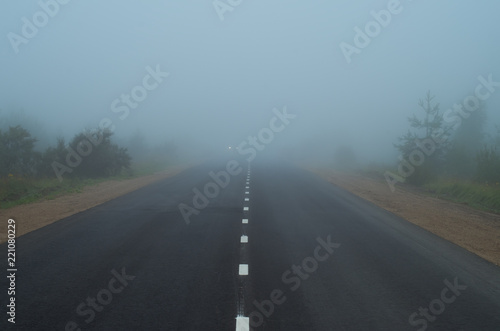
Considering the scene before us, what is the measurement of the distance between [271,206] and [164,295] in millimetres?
8598

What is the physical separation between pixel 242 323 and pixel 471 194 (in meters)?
18.7

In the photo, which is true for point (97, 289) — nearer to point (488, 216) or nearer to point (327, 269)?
point (327, 269)

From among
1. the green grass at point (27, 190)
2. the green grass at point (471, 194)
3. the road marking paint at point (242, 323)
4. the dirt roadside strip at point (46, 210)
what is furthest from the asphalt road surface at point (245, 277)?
the green grass at point (471, 194)

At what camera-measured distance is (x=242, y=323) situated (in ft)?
14.5

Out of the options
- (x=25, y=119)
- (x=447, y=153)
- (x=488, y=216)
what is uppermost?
(x=25, y=119)

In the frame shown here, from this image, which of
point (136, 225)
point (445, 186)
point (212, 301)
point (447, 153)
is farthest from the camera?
point (447, 153)

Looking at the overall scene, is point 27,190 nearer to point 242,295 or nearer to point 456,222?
point 242,295

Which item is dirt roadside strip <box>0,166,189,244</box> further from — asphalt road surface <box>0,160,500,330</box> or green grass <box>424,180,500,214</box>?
green grass <box>424,180,500,214</box>

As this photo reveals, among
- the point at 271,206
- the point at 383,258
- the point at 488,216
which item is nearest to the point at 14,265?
the point at 383,258

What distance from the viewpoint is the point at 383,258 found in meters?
7.27

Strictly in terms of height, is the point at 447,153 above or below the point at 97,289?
above

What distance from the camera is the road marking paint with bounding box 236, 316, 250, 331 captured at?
4.28m

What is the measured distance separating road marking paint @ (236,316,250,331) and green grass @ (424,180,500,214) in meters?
14.8

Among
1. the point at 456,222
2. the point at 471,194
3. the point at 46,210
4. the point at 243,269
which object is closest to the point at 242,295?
the point at 243,269
